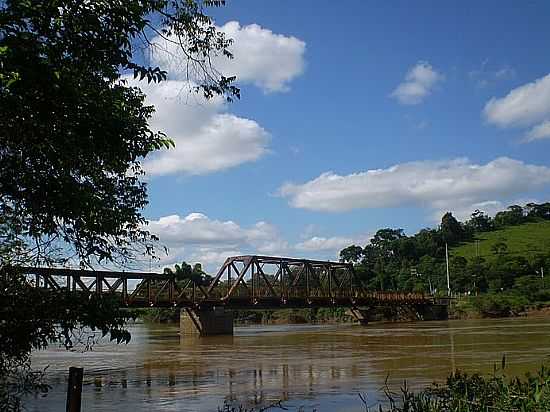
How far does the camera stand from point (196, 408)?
46.2ft

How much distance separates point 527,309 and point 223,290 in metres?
41.1

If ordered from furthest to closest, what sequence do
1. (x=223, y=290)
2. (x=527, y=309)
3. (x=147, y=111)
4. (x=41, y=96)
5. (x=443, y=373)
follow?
(x=527, y=309)
(x=223, y=290)
(x=443, y=373)
(x=147, y=111)
(x=41, y=96)

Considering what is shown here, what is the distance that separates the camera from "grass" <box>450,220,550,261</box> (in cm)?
11438

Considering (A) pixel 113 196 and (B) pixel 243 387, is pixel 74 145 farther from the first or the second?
(B) pixel 243 387

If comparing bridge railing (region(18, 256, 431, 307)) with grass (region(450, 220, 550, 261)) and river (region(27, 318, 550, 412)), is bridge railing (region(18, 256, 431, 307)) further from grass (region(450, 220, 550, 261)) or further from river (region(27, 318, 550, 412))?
grass (region(450, 220, 550, 261))

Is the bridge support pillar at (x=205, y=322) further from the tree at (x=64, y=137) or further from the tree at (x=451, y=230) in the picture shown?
the tree at (x=451, y=230)

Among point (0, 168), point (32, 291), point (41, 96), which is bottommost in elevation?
point (32, 291)

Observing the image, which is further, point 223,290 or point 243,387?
point 223,290

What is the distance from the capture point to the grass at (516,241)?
114 m

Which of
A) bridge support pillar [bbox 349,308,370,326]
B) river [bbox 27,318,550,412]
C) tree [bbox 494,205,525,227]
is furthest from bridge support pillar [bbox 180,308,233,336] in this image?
tree [bbox 494,205,525,227]

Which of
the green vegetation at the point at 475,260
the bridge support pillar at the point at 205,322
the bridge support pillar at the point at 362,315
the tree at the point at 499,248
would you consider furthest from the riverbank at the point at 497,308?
the bridge support pillar at the point at 205,322

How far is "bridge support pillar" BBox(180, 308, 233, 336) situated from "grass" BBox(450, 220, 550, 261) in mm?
66450

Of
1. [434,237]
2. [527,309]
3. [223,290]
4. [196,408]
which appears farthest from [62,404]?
[434,237]

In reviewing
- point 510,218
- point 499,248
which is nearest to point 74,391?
point 499,248
